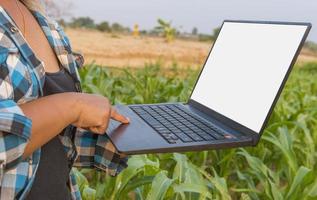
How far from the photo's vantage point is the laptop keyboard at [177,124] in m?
Answer: 0.85

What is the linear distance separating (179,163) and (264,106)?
51 cm

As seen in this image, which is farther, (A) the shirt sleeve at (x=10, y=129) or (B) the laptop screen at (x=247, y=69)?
(B) the laptop screen at (x=247, y=69)

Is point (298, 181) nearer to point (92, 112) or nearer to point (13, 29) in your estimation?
point (92, 112)

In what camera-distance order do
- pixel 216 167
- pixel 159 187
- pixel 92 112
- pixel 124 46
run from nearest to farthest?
→ pixel 92 112
pixel 159 187
pixel 216 167
pixel 124 46

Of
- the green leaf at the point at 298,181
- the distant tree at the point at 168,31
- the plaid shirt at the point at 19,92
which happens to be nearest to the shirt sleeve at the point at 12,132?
the plaid shirt at the point at 19,92

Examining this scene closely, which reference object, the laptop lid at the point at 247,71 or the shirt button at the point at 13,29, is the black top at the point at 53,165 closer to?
the shirt button at the point at 13,29

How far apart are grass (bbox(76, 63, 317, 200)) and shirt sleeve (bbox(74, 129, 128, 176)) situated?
0.69 ft

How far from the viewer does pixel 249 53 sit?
1021 mm

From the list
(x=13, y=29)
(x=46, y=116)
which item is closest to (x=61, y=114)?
(x=46, y=116)

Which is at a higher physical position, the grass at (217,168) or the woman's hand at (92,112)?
the woman's hand at (92,112)

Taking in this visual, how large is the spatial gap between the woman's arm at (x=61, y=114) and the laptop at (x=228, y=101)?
0.09 metres

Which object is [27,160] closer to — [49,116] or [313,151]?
[49,116]

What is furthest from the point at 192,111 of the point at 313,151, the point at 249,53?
the point at 313,151

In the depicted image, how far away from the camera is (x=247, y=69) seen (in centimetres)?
100
